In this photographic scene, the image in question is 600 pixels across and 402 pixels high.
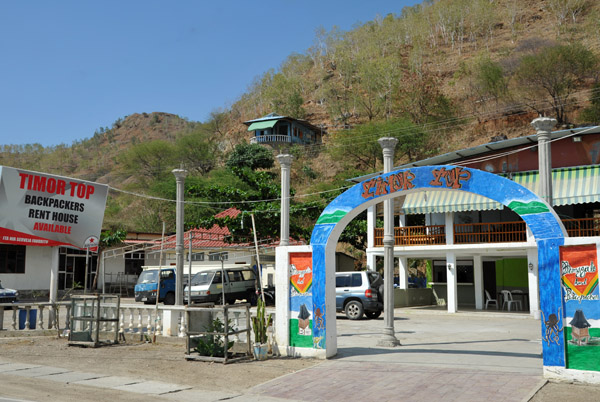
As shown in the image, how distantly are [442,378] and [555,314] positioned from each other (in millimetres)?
2171

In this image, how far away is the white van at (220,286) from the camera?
25328 mm

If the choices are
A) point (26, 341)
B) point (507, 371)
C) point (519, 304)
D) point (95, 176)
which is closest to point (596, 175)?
point (519, 304)

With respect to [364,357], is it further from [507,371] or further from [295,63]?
[295,63]

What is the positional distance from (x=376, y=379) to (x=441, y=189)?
3.88 m

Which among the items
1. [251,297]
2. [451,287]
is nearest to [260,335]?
[451,287]

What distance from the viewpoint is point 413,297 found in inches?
1120

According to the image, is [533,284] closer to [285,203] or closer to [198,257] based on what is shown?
[285,203]

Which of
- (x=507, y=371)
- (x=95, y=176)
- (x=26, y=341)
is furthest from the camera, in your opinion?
(x=95, y=176)

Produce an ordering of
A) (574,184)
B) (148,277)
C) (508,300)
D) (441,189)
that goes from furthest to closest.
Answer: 1. (148,277)
2. (508,300)
3. (574,184)
4. (441,189)

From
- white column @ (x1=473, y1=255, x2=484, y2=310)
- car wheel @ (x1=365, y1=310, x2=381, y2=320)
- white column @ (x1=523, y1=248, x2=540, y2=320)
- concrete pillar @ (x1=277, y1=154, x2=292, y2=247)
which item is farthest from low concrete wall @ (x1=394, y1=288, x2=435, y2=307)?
concrete pillar @ (x1=277, y1=154, x2=292, y2=247)

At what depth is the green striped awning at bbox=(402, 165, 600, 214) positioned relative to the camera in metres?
21.9

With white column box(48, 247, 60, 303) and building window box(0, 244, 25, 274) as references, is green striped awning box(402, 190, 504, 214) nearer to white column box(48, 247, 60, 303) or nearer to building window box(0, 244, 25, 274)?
white column box(48, 247, 60, 303)

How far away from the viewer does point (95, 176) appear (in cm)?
11481

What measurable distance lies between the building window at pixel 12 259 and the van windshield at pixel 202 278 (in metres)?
15.0
